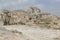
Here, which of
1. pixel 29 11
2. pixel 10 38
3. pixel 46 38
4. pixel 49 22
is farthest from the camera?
pixel 29 11

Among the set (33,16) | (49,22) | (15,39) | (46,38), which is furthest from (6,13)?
(15,39)

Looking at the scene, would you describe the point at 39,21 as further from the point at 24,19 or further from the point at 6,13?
the point at 6,13

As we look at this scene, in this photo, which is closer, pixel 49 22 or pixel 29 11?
pixel 49 22

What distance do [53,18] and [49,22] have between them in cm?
246

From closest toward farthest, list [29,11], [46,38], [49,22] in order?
[46,38] < [49,22] < [29,11]

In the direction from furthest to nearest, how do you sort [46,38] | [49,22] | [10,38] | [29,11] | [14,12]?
[29,11] < [14,12] < [49,22] < [46,38] < [10,38]

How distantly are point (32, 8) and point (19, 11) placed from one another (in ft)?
17.4

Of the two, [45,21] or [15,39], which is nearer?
[15,39]

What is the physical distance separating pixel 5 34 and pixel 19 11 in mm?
20474

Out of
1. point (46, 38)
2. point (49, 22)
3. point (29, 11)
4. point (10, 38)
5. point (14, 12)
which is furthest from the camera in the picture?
point (29, 11)

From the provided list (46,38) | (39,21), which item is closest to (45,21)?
(39,21)

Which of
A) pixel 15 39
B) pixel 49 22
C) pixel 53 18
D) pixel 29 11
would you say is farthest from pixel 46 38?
pixel 29 11

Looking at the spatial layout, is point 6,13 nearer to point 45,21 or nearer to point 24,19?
point 24,19

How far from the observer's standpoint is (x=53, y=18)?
37.3 metres
